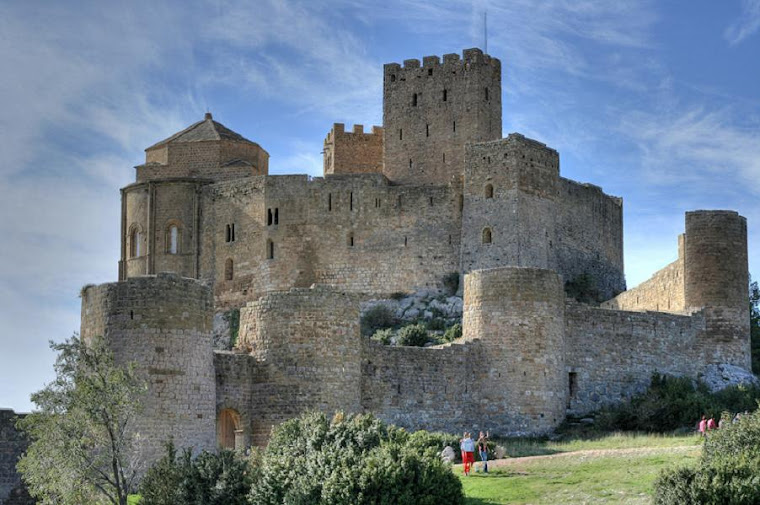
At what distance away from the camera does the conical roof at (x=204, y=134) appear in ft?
230

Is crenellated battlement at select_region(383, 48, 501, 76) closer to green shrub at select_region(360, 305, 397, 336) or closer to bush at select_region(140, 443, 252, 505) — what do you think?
green shrub at select_region(360, 305, 397, 336)

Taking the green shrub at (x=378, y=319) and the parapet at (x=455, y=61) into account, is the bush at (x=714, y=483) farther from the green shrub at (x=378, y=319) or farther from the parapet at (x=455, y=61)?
the parapet at (x=455, y=61)

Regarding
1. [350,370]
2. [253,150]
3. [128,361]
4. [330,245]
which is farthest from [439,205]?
[128,361]

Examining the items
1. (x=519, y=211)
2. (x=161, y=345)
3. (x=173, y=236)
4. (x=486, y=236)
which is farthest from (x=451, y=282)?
(x=161, y=345)

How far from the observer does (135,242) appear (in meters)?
67.8

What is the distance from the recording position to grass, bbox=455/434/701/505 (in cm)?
3073

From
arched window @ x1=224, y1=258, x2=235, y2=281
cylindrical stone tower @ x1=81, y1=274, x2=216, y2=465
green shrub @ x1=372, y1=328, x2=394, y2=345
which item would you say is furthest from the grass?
arched window @ x1=224, y1=258, x2=235, y2=281

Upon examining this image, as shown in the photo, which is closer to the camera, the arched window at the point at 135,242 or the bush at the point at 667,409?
the bush at the point at 667,409

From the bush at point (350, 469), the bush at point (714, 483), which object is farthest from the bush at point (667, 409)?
the bush at point (714, 483)

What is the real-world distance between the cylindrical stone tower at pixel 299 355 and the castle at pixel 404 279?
0.05 meters

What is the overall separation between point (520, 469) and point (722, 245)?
16940 mm

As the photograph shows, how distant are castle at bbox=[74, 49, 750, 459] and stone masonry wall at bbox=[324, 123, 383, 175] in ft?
0.36

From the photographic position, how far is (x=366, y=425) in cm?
3162

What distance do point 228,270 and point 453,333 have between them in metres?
13.7
